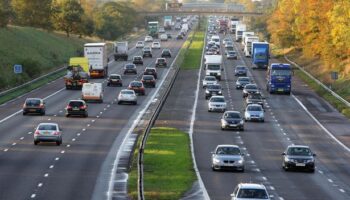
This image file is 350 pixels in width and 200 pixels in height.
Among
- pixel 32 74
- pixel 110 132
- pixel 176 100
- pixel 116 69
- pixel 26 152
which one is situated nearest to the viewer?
pixel 26 152

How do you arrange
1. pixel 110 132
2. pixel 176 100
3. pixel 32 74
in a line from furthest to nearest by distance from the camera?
pixel 32 74, pixel 176 100, pixel 110 132

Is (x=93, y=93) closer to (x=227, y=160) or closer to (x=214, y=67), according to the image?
(x=214, y=67)

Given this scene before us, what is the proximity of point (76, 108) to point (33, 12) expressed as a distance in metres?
89.1


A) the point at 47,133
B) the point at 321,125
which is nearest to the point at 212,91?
the point at 321,125

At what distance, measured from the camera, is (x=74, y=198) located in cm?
3812

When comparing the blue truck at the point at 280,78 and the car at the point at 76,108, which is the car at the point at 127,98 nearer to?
the car at the point at 76,108

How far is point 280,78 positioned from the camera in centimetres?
9700

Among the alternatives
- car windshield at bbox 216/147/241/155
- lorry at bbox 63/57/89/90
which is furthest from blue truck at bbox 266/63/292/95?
car windshield at bbox 216/147/241/155

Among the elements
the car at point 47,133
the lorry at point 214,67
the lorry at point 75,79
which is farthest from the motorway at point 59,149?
the lorry at point 214,67

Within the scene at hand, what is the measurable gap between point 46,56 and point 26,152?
79268 mm

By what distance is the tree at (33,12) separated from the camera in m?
156

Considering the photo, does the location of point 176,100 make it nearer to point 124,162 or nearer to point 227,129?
point 227,129

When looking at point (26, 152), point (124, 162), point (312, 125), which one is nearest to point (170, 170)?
point (124, 162)

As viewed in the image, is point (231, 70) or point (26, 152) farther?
point (231, 70)
